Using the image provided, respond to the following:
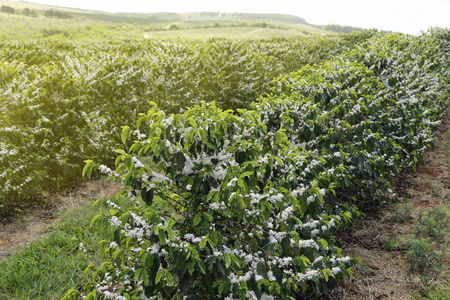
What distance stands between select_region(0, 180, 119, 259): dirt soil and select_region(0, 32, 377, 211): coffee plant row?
31 cm

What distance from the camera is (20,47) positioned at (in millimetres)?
8266

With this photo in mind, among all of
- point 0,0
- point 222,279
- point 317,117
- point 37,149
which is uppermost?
point 0,0

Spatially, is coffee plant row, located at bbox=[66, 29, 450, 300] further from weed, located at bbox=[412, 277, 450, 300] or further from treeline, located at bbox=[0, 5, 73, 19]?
treeline, located at bbox=[0, 5, 73, 19]

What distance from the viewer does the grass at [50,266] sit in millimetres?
3201

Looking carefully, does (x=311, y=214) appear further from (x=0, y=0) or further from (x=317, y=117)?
(x=0, y=0)

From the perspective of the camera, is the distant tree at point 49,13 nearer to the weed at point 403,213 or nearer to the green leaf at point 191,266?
the weed at point 403,213

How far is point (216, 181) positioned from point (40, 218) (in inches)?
150

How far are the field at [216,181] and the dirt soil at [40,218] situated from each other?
3 cm

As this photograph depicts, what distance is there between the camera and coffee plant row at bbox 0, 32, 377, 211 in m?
5.12

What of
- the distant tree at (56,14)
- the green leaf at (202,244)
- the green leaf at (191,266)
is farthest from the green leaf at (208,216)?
the distant tree at (56,14)

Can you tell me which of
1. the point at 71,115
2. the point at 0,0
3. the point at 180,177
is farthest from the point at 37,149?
the point at 0,0

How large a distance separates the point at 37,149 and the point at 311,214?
461 centimetres

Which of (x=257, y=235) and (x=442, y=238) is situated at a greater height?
(x=257, y=235)

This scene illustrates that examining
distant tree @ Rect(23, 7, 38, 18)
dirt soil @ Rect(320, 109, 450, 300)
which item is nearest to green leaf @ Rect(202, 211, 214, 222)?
dirt soil @ Rect(320, 109, 450, 300)
